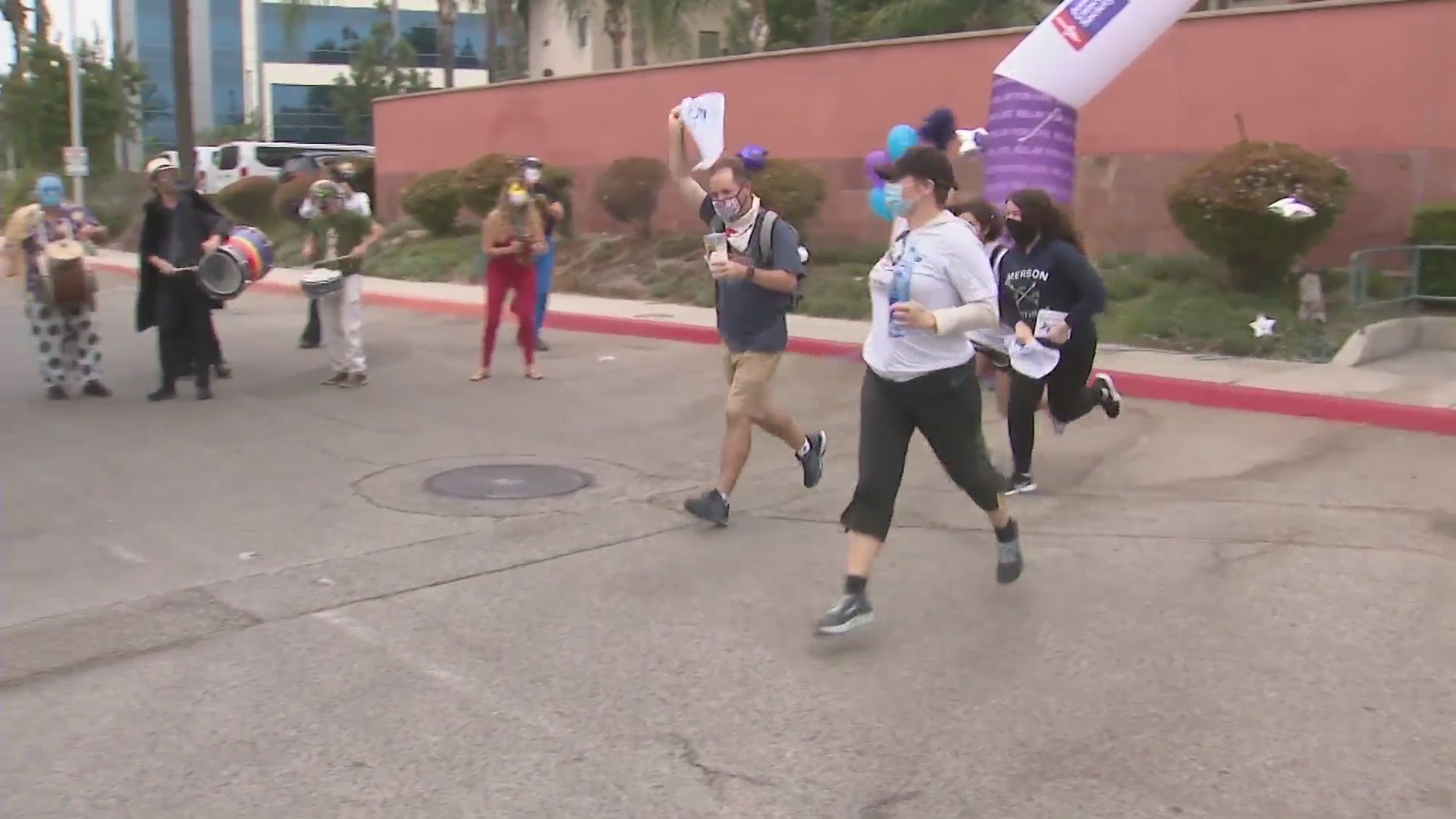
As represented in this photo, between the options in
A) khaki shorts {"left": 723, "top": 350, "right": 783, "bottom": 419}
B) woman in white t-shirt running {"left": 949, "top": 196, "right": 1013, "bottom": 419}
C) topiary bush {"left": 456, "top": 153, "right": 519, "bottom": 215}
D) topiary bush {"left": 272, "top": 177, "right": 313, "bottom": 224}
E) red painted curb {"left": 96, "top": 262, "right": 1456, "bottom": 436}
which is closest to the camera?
khaki shorts {"left": 723, "top": 350, "right": 783, "bottom": 419}

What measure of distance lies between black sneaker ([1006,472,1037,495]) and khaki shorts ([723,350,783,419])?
165cm

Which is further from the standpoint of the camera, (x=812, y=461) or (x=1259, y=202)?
(x=1259, y=202)

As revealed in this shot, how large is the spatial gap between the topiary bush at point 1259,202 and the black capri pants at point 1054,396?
5.68m

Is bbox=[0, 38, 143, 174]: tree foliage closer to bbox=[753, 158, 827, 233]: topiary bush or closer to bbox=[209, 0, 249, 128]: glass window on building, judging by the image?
bbox=[209, 0, 249, 128]: glass window on building

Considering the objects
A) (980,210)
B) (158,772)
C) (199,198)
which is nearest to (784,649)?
(158,772)

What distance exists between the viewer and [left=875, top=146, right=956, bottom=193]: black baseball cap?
16.5 feet

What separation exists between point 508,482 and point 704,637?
2.87m

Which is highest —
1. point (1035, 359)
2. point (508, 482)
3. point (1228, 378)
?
point (1035, 359)

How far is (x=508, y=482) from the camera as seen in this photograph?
790cm

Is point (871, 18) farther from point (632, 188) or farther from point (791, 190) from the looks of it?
point (791, 190)

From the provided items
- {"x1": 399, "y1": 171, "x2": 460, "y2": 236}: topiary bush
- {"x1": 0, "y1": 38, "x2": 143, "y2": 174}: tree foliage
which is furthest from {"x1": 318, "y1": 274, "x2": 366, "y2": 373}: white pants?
{"x1": 0, "y1": 38, "x2": 143, "y2": 174}: tree foliage

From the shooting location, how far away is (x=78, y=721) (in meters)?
4.53

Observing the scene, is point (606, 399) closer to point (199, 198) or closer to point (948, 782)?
point (199, 198)

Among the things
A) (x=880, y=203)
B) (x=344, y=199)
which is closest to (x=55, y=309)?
(x=344, y=199)
